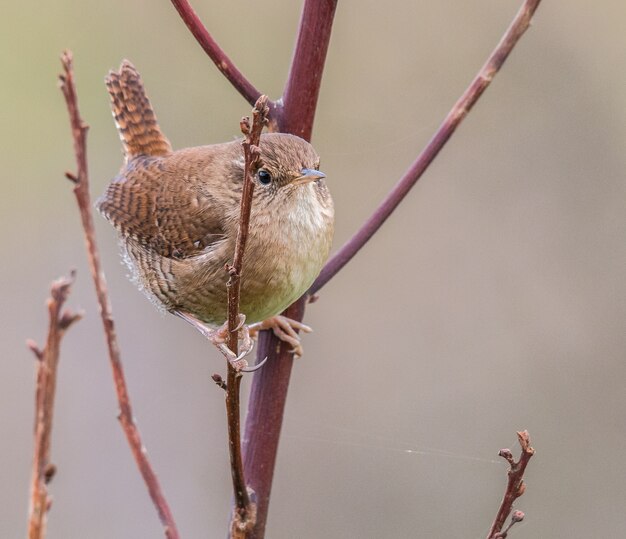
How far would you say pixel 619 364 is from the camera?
429 cm

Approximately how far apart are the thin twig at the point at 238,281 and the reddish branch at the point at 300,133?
7.2 inches

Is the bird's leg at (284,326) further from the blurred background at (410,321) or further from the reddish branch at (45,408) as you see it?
the blurred background at (410,321)

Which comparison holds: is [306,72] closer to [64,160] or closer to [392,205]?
[392,205]

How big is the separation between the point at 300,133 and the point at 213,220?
0.59 metres

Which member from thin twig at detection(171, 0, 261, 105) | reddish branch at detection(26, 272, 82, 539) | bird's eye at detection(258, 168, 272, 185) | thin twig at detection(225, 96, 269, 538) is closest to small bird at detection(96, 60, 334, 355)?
bird's eye at detection(258, 168, 272, 185)

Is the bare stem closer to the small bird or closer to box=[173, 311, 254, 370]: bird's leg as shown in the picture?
the small bird

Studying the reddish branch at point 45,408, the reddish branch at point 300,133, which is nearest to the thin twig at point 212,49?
the reddish branch at point 300,133

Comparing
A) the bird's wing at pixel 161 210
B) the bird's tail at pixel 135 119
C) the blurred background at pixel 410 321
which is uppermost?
the bird's tail at pixel 135 119

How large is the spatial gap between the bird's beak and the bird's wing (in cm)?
31

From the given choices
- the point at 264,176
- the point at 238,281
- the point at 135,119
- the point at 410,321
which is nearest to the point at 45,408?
the point at 238,281

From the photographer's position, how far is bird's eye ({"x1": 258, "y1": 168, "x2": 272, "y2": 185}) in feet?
7.79

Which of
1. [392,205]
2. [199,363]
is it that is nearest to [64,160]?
[199,363]

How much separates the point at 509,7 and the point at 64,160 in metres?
2.80

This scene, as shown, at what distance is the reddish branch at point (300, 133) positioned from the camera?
1853 mm
